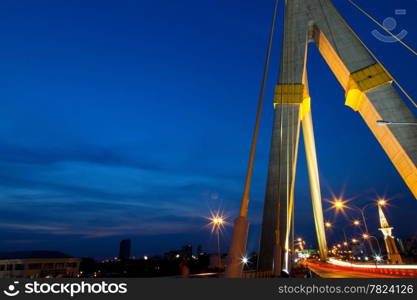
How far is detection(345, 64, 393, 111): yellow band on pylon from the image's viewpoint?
18.6m

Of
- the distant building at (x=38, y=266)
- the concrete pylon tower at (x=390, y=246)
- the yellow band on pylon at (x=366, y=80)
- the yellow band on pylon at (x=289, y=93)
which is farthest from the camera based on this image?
the distant building at (x=38, y=266)

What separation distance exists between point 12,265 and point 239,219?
4939cm

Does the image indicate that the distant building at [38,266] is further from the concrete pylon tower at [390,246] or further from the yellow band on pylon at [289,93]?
the concrete pylon tower at [390,246]

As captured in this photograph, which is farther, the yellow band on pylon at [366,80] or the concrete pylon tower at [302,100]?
the yellow band on pylon at [366,80]

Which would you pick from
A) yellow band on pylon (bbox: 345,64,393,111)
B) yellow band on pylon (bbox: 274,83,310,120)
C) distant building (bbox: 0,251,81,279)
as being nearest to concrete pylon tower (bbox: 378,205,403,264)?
yellow band on pylon (bbox: 345,64,393,111)

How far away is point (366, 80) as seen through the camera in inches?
749

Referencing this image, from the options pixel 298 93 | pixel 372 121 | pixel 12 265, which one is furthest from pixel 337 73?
pixel 12 265

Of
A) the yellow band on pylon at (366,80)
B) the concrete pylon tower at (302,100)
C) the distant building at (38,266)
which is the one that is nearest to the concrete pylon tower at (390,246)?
the concrete pylon tower at (302,100)

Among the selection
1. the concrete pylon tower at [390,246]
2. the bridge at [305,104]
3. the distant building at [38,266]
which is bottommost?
the distant building at [38,266]

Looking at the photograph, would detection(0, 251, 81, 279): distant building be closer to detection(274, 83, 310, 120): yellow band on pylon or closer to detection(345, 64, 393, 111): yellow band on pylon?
detection(274, 83, 310, 120): yellow band on pylon

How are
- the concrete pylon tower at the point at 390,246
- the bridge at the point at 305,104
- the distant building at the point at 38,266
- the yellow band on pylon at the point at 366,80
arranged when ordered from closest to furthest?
the bridge at the point at 305,104
the yellow band on pylon at the point at 366,80
the concrete pylon tower at the point at 390,246
the distant building at the point at 38,266

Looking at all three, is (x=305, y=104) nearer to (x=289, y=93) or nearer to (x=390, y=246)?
(x=289, y=93)

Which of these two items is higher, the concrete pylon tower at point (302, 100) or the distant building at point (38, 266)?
the concrete pylon tower at point (302, 100)

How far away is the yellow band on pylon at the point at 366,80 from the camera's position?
61.0ft
